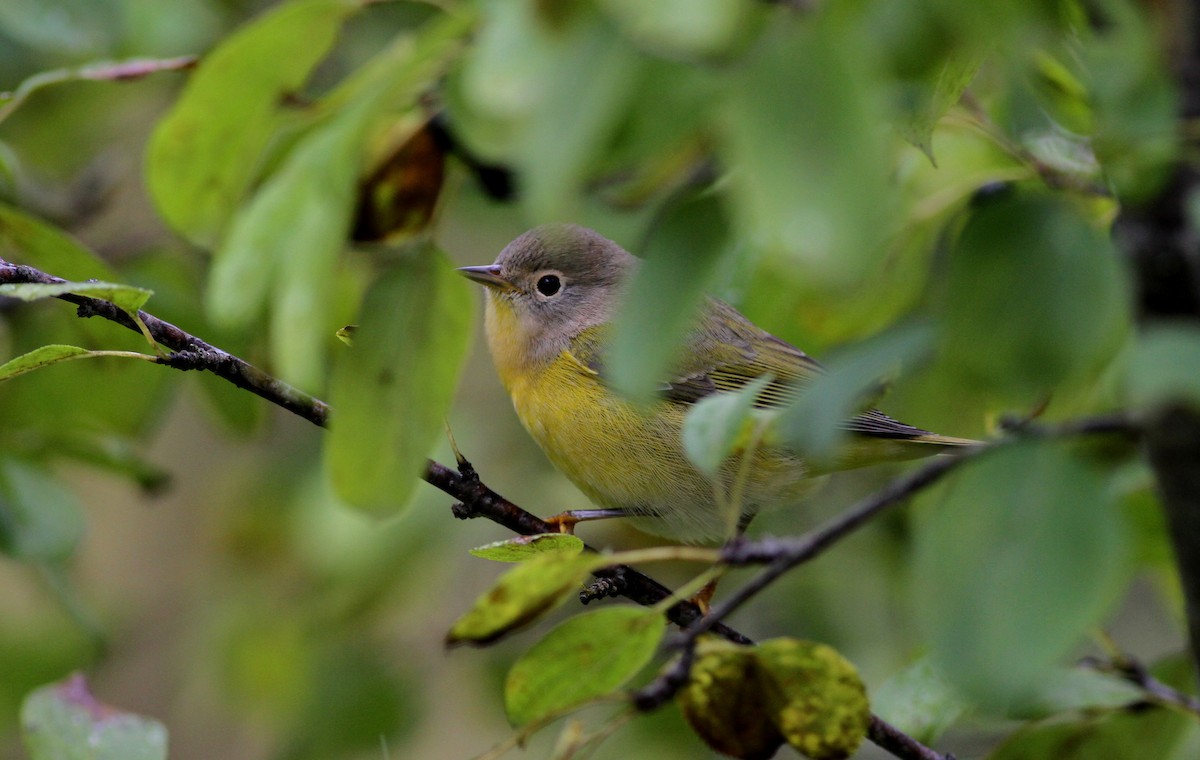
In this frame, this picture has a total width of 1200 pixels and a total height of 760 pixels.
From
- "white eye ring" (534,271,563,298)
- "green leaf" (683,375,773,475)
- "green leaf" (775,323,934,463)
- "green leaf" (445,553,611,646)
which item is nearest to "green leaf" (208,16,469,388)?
"green leaf" (445,553,611,646)

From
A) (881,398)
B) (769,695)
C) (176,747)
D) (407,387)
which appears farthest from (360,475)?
(176,747)

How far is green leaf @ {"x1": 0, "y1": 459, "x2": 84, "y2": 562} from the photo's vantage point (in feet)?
8.89

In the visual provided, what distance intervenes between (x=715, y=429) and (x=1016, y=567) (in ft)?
1.41

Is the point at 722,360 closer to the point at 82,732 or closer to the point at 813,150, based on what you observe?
the point at 82,732

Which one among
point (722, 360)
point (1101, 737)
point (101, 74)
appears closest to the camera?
point (1101, 737)

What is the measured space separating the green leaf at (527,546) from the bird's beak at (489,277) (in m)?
2.25

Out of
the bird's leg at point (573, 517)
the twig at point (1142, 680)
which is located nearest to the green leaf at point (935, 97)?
the twig at point (1142, 680)

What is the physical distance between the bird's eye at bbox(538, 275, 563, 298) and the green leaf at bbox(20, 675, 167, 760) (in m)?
2.26

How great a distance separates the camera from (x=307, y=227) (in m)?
1.31

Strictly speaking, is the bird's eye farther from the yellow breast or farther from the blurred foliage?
the yellow breast

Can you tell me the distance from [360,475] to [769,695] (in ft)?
1.93

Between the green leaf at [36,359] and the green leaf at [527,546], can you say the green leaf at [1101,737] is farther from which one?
the green leaf at [36,359]

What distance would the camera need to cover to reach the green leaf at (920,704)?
6.64 ft

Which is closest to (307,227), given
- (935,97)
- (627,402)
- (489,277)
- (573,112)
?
(573,112)
